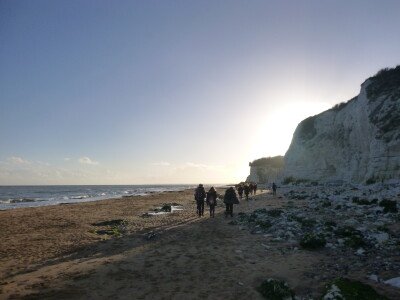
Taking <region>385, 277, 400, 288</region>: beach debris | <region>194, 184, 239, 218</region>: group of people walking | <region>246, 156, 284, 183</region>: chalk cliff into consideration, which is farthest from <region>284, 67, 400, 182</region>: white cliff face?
<region>246, 156, 284, 183</region>: chalk cliff

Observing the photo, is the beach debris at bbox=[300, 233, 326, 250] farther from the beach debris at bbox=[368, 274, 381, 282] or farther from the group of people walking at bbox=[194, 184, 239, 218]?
the group of people walking at bbox=[194, 184, 239, 218]

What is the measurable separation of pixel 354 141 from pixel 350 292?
4067cm

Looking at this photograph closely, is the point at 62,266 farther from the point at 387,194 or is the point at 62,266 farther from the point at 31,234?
the point at 387,194

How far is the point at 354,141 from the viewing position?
140ft

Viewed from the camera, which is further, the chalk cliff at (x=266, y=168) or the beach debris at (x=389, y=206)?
the chalk cliff at (x=266, y=168)

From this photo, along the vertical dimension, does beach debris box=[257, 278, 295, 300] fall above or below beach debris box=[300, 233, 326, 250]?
below

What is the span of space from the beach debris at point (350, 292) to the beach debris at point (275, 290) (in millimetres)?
778

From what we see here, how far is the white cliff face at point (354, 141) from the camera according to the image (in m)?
32.4

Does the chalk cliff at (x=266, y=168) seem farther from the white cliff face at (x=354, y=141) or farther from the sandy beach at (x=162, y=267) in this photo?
the sandy beach at (x=162, y=267)

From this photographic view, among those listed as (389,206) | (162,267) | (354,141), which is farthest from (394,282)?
(354,141)

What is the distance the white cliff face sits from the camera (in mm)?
32406

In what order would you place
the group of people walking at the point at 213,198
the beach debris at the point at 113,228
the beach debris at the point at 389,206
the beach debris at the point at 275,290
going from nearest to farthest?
1. the beach debris at the point at 275,290
2. the beach debris at the point at 113,228
3. the beach debris at the point at 389,206
4. the group of people walking at the point at 213,198

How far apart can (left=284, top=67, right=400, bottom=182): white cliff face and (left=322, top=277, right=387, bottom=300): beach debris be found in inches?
1075

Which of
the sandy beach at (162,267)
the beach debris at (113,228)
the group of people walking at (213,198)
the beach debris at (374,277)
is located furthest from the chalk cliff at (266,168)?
the beach debris at (374,277)
